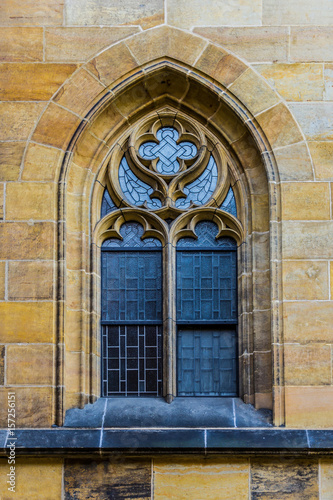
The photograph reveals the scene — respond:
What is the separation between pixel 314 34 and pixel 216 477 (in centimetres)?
503

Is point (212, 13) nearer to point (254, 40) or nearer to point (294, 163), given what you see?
point (254, 40)

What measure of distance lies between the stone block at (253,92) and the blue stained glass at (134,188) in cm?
149

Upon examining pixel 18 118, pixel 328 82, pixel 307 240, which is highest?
pixel 328 82

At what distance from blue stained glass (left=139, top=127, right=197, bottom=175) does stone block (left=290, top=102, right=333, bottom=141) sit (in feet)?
4.31

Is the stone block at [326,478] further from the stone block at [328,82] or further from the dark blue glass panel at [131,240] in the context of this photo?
the stone block at [328,82]

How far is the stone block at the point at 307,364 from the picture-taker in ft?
28.8

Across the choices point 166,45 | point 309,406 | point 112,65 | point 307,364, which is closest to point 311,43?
point 166,45

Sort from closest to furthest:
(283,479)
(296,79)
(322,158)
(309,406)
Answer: (283,479), (309,406), (322,158), (296,79)

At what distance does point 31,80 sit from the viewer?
9.50 m

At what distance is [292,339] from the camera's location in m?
8.84

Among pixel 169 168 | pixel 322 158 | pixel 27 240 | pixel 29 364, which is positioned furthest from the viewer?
pixel 169 168

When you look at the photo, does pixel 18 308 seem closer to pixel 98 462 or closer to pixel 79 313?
pixel 79 313

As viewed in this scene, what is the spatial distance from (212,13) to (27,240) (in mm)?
3380

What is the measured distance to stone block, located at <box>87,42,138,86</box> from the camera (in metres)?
9.51
